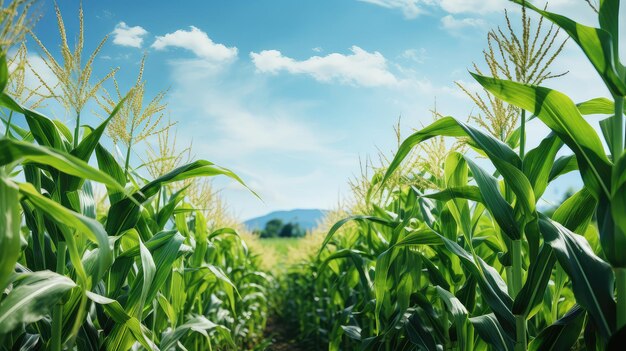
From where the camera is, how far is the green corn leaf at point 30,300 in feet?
5.71

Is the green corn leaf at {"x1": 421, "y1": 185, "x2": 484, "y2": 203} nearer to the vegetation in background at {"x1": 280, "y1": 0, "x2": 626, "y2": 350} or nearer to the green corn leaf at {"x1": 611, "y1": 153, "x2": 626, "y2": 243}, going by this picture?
the vegetation in background at {"x1": 280, "y1": 0, "x2": 626, "y2": 350}

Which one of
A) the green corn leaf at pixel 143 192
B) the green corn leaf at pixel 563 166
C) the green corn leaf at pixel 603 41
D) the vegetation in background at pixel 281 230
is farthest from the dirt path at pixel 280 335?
the vegetation in background at pixel 281 230

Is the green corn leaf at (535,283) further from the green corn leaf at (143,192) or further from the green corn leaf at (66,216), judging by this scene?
the green corn leaf at (66,216)

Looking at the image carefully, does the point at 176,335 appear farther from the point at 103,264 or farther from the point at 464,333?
the point at 464,333

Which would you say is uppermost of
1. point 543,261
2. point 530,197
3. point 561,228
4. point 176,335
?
point 530,197

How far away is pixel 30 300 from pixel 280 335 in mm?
8421

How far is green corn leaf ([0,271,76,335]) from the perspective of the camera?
174 cm

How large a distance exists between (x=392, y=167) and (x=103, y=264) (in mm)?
1376

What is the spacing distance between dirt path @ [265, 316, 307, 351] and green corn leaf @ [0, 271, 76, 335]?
5851 millimetres

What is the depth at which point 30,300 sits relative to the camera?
Answer: 181 centimetres

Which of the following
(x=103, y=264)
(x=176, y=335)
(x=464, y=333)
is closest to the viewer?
(x=103, y=264)

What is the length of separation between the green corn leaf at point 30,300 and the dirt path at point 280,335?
5851 mm

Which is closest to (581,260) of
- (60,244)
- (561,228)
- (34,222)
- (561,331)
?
(561,228)

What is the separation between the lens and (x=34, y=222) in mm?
2438
